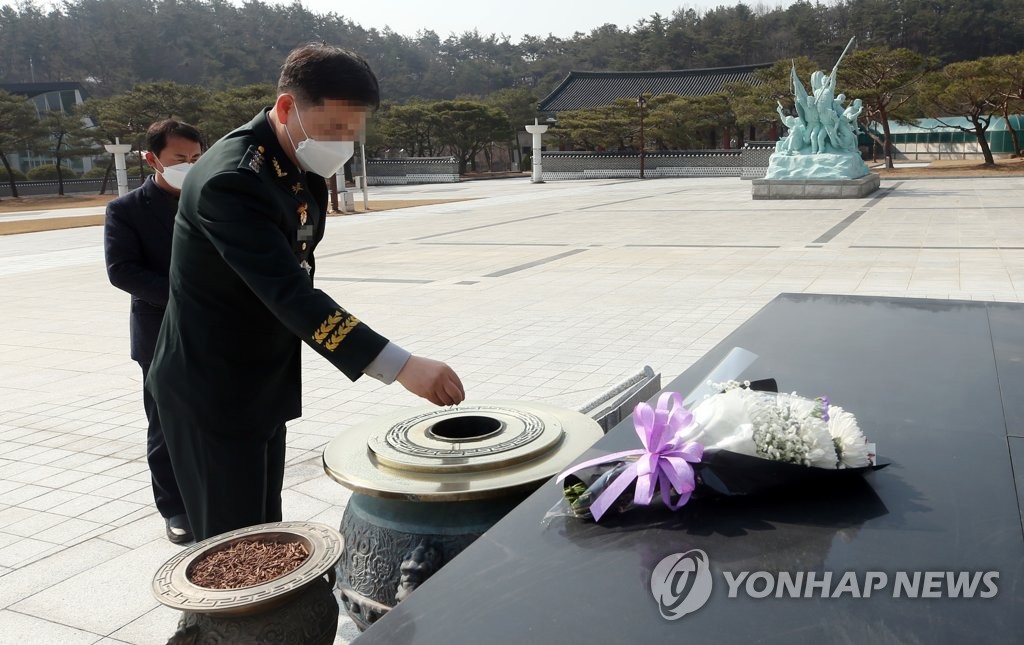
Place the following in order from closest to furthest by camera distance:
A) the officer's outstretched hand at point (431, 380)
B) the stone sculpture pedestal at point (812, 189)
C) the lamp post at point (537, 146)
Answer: the officer's outstretched hand at point (431, 380) < the stone sculpture pedestal at point (812, 189) < the lamp post at point (537, 146)

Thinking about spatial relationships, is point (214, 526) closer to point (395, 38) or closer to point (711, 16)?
point (711, 16)

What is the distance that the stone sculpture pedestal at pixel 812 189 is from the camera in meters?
18.4

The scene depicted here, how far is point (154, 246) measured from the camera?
2.96 meters

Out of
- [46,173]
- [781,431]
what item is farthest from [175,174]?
[46,173]

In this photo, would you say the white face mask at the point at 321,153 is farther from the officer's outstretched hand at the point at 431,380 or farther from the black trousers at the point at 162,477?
the black trousers at the point at 162,477

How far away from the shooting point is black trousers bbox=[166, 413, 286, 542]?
6.21ft

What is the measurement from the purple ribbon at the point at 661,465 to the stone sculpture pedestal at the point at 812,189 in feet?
60.8

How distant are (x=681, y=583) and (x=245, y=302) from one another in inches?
45.3

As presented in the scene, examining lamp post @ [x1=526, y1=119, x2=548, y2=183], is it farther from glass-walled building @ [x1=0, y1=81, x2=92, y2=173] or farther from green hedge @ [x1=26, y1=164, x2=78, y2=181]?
glass-walled building @ [x1=0, y1=81, x2=92, y2=173]

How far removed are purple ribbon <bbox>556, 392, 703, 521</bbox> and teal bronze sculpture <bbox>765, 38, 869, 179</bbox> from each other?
62.3 feet

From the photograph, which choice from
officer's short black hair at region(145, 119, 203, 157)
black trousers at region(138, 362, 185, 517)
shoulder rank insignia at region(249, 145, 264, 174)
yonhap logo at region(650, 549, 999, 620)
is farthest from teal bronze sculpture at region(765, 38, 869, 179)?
yonhap logo at region(650, 549, 999, 620)

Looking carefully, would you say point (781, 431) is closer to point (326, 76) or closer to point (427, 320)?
point (326, 76)

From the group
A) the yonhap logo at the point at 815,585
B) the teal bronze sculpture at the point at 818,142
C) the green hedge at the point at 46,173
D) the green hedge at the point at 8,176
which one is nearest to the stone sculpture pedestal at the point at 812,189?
the teal bronze sculpture at the point at 818,142

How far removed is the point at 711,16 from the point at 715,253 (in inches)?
2122
